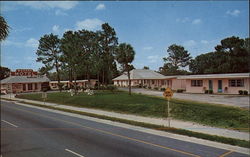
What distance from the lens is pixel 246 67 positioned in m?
59.3

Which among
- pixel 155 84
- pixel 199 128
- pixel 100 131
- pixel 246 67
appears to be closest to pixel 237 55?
pixel 246 67

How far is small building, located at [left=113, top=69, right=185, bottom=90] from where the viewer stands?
48.7 metres

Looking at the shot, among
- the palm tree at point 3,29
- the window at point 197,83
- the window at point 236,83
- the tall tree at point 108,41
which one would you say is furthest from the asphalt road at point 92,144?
the tall tree at point 108,41

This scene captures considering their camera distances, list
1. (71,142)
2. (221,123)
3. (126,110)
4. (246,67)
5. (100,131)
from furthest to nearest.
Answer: (246,67), (126,110), (221,123), (100,131), (71,142)

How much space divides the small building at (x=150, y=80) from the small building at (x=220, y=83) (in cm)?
573

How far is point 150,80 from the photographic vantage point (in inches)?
2338

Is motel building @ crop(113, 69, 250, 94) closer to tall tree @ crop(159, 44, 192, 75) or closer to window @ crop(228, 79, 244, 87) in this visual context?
window @ crop(228, 79, 244, 87)

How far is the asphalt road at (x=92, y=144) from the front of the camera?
1022 cm

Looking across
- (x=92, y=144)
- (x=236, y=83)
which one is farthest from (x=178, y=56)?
(x=92, y=144)

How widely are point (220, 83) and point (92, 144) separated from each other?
31833 mm

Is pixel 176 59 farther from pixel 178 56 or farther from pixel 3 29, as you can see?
pixel 3 29

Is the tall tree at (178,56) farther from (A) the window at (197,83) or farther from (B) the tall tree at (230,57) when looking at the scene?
(A) the window at (197,83)

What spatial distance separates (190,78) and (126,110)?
20.4 meters

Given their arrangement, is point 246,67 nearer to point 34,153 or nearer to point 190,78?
point 190,78
